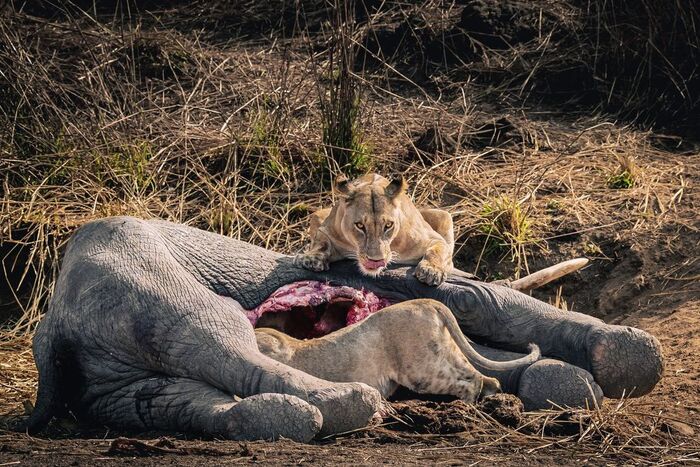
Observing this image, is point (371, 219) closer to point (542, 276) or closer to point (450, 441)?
point (542, 276)

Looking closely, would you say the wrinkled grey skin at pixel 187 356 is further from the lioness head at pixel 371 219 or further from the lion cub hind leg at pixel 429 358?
the lioness head at pixel 371 219

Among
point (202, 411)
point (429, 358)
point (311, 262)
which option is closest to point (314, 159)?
point (311, 262)

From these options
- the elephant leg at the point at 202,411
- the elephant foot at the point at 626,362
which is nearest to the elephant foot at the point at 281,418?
the elephant leg at the point at 202,411

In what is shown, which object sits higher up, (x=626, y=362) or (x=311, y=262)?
(x=311, y=262)

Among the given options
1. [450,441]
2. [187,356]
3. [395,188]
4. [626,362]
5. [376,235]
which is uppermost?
[395,188]

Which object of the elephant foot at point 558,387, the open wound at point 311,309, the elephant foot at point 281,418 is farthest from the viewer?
the open wound at point 311,309

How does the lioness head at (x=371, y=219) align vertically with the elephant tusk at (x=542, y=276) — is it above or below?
above

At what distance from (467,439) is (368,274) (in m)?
1.57

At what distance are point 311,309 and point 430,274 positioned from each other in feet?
2.06

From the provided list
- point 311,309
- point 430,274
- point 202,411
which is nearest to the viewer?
point 202,411

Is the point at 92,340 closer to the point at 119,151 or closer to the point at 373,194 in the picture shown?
the point at 373,194

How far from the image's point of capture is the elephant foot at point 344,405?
559cm

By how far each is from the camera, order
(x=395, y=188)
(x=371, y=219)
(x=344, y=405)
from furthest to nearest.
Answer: (x=395, y=188), (x=371, y=219), (x=344, y=405)

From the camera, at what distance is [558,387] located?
244 inches
